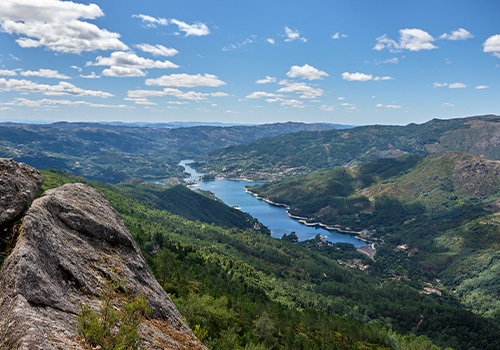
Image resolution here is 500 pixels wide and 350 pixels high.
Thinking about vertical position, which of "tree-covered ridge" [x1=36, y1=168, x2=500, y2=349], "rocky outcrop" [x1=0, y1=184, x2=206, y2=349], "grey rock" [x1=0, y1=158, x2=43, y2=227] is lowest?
"tree-covered ridge" [x1=36, y1=168, x2=500, y2=349]

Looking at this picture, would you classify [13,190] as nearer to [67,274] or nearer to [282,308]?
[67,274]

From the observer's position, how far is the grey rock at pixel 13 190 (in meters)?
20.9

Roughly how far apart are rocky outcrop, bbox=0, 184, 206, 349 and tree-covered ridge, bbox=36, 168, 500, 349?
1838 cm

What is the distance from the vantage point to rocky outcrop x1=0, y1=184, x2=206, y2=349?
13.8 meters

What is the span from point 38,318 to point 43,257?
464 centimetres

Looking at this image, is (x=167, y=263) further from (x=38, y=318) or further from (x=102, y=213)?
(x=38, y=318)

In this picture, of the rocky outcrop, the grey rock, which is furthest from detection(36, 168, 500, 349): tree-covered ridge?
the grey rock

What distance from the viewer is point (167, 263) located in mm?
72125

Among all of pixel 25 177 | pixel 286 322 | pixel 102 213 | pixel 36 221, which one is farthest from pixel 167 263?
pixel 36 221

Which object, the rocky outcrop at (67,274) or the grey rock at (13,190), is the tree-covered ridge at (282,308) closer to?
the rocky outcrop at (67,274)

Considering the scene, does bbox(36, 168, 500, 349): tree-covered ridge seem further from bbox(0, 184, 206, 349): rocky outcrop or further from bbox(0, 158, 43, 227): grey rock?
bbox(0, 158, 43, 227): grey rock

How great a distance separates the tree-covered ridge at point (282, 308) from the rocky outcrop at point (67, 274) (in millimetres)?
18377

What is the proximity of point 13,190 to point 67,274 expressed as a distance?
868cm

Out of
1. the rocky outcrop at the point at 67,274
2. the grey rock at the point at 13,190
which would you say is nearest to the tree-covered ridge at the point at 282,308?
the rocky outcrop at the point at 67,274
